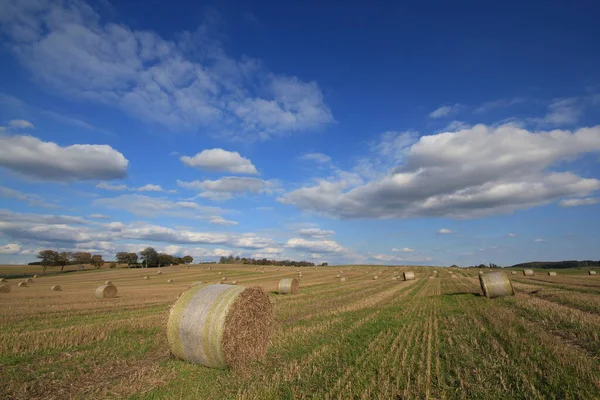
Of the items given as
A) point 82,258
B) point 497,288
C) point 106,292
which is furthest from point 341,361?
point 82,258

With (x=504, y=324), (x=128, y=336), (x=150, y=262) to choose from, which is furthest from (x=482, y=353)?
(x=150, y=262)

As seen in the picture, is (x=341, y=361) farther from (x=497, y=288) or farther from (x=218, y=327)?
(x=497, y=288)

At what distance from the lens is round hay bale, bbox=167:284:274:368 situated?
8820 millimetres

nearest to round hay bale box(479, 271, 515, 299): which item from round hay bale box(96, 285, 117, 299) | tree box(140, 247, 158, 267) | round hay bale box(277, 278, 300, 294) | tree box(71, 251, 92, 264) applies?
round hay bale box(277, 278, 300, 294)

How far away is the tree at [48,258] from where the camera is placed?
315 ft

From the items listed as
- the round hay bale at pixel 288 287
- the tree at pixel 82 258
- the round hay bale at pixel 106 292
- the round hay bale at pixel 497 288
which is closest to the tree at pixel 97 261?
the tree at pixel 82 258

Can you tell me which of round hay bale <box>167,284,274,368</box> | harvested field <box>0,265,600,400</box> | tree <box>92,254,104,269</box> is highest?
tree <box>92,254,104,269</box>

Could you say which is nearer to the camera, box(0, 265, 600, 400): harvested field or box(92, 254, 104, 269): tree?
box(0, 265, 600, 400): harvested field

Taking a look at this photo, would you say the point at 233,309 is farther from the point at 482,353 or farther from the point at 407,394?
the point at 482,353

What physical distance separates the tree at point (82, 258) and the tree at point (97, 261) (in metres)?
1.52

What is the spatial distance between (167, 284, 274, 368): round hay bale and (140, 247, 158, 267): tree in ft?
379

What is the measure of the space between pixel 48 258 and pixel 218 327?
372ft

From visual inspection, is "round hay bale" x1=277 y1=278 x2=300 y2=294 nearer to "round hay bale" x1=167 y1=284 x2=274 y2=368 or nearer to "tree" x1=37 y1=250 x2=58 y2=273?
"round hay bale" x1=167 y1=284 x2=274 y2=368

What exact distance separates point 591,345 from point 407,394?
7.03m
